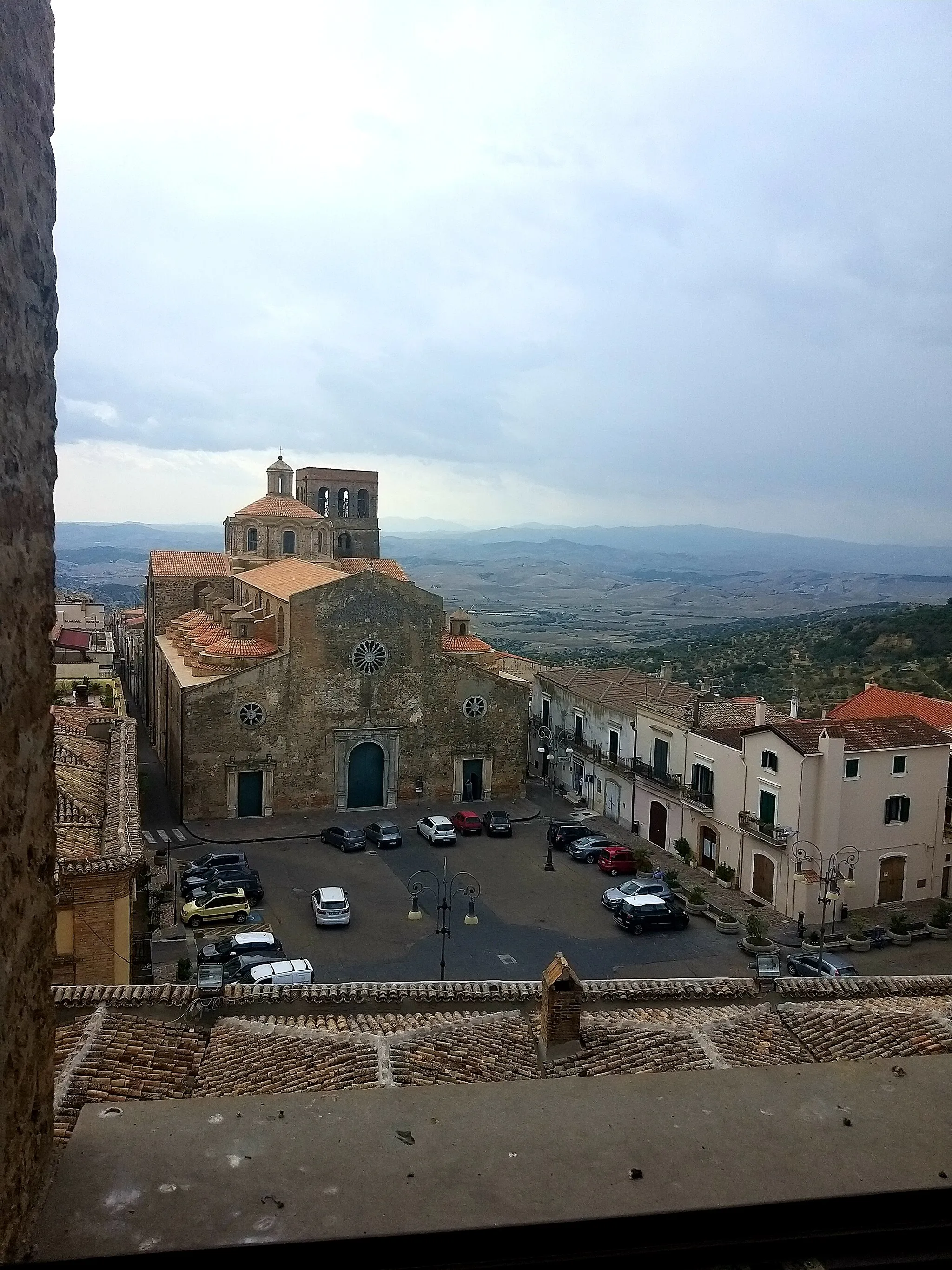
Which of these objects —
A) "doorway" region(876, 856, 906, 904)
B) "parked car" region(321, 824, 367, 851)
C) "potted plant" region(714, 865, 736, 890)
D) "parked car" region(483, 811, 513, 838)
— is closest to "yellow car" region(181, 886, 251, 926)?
"parked car" region(321, 824, 367, 851)

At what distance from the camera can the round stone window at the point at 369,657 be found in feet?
109

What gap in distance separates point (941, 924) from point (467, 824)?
13849 millimetres

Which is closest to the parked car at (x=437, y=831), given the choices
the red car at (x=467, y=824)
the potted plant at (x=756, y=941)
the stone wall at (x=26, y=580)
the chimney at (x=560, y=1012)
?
the red car at (x=467, y=824)

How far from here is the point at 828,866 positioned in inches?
939

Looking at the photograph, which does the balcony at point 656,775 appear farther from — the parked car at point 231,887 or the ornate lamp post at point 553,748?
the parked car at point 231,887

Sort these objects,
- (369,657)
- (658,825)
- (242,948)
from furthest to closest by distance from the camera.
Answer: (369,657), (658,825), (242,948)

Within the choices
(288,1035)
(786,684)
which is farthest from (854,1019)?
(786,684)

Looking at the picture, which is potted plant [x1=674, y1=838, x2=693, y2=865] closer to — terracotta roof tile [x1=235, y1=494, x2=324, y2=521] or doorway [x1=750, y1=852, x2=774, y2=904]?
doorway [x1=750, y1=852, x2=774, y2=904]

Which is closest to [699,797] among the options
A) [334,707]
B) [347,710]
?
[347,710]

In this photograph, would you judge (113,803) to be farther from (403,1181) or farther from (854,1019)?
(403,1181)

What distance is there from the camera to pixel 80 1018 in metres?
10.5

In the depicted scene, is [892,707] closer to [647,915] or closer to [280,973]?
[647,915]

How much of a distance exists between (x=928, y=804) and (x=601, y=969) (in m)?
10.8

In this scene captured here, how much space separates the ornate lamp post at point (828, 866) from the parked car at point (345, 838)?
489 inches
